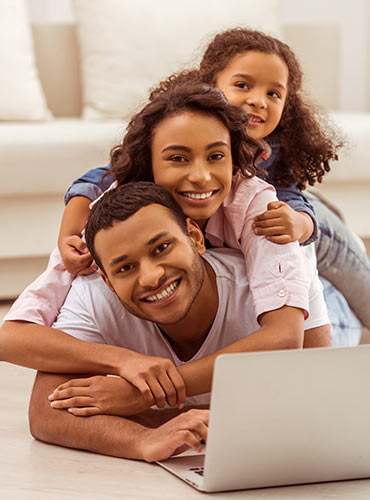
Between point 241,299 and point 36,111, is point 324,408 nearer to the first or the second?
point 241,299

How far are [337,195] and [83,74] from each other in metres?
1.07

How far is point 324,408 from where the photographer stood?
1.30 metres

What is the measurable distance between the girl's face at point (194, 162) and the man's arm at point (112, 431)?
1.15 ft

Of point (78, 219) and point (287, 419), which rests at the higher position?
point (78, 219)

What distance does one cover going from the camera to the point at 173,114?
5.23 ft

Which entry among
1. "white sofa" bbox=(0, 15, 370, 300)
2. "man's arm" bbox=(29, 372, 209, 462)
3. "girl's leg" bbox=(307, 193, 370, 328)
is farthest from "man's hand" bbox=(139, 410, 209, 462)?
"white sofa" bbox=(0, 15, 370, 300)

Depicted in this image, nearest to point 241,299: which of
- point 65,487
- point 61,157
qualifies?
point 65,487

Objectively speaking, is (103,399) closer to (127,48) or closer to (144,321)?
(144,321)

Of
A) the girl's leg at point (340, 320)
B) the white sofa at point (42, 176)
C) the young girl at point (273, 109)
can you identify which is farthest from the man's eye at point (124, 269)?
the white sofa at point (42, 176)

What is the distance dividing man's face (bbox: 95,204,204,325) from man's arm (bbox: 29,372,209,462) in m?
0.15

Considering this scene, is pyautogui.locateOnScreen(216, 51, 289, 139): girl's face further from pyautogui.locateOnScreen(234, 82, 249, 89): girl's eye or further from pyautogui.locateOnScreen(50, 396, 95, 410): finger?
pyautogui.locateOnScreen(50, 396, 95, 410): finger

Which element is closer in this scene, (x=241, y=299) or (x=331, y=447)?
(x=331, y=447)

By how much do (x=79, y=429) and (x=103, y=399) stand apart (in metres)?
0.07

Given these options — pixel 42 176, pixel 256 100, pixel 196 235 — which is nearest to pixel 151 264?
pixel 196 235
